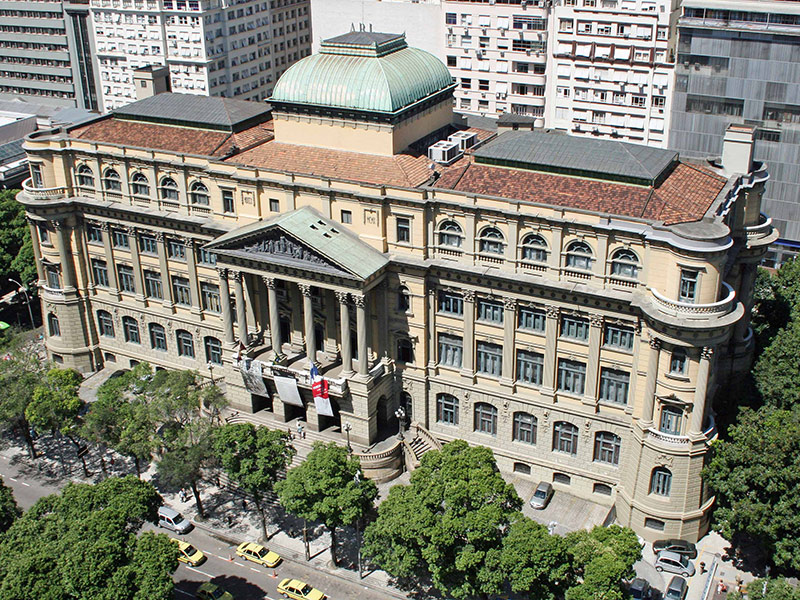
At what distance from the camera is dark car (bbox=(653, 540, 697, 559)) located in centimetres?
8531

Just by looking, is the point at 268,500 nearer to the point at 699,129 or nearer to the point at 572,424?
the point at 572,424

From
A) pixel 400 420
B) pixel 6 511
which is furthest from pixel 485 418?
pixel 6 511

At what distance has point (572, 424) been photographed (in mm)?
91188

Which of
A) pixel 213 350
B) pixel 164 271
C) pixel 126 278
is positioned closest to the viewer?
pixel 164 271

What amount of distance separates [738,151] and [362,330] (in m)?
41.5

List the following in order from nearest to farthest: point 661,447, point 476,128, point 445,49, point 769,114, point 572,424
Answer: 1. point 661,447
2. point 572,424
3. point 476,128
4. point 769,114
5. point 445,49

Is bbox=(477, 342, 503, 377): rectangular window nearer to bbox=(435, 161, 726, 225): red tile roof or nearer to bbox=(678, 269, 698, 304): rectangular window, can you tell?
bbox=(435, 161, 726, 225): red tile roof

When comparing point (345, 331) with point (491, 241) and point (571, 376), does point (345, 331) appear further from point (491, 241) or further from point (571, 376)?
point (571, 376)

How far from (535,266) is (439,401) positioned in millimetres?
20007

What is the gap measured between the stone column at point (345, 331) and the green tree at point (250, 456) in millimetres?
11358

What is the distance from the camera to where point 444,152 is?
312 feet

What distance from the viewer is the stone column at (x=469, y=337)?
3580 inches

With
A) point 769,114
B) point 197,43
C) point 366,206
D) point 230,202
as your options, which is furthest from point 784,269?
point 197,43

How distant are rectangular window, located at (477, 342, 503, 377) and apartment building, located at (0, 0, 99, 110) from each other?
128510 mm
